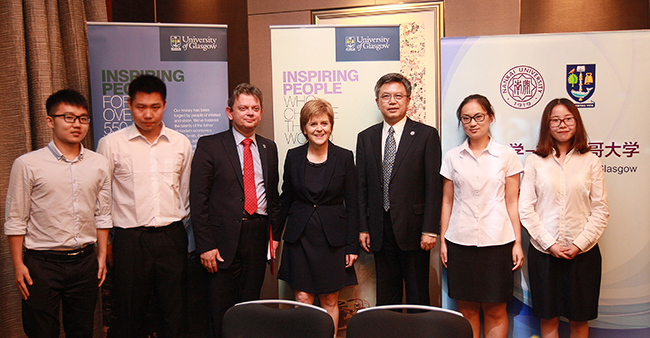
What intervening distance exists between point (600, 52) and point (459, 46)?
3.26ft

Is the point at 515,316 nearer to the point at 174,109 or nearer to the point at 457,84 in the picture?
the point at 457,84

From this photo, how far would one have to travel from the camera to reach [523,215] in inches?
104

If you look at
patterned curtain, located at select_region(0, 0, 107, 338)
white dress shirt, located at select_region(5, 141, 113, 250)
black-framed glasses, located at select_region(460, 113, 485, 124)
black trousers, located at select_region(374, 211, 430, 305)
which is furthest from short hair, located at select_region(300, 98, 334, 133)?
patterned curtain, located at select_region(0, 0, 107, 338)

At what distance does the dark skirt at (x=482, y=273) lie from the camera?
2582 millimetres

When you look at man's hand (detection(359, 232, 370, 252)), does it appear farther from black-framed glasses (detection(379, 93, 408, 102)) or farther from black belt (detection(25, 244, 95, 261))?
black belt (detection(25, 244, 95, 261))

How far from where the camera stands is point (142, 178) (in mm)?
2572

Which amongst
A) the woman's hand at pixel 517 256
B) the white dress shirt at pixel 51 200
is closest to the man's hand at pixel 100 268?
the white dress shirt at pixel 51 200

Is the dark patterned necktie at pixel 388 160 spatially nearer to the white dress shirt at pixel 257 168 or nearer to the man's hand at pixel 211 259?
the white dress shirt at pixel 257 168

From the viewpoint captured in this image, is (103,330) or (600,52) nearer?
(600,52)

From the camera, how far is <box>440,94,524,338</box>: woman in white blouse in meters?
2.58

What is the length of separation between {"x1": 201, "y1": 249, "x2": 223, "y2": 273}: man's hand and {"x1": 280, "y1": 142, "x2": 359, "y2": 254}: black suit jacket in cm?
47

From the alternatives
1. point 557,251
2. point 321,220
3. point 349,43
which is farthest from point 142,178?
point 557,251

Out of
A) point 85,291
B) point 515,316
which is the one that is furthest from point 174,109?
point 515,316

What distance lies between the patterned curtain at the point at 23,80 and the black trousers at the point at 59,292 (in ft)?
2.57
